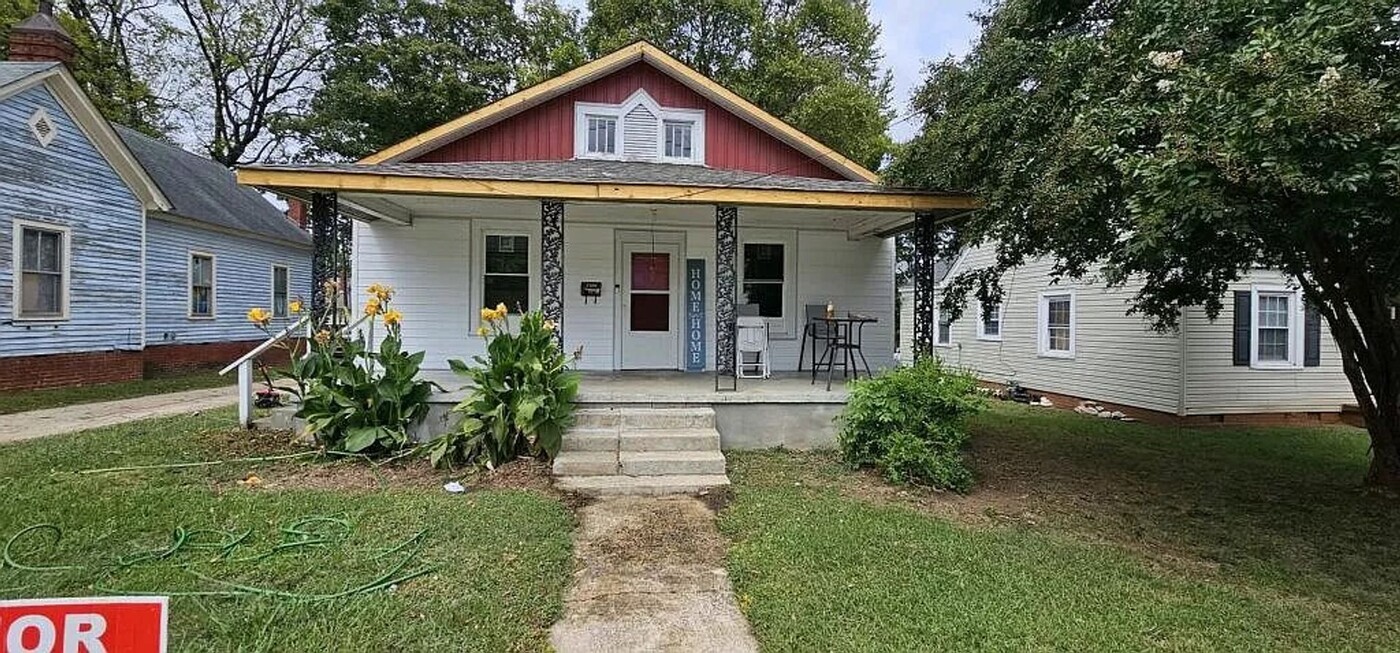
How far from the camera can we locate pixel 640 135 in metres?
9.64

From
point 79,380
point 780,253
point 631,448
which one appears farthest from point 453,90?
point 631,448

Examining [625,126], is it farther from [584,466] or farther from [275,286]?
[275,286]

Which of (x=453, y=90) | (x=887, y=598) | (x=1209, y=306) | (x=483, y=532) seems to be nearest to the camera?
(x=887, y=598)

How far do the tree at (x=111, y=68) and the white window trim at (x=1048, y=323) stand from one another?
2327cm

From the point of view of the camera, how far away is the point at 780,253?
9.41 meters

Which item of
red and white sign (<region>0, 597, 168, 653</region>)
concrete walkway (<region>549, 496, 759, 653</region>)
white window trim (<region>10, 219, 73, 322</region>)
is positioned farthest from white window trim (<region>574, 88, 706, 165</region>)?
red and white sign (<region>0, 597, 168, 653</region>)

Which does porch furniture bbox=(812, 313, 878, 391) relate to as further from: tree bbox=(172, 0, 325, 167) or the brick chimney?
tree bbox=(172, 0, 325, 167)

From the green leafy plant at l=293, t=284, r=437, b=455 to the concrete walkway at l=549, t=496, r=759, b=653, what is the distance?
235cm

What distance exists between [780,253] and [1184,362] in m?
6.68

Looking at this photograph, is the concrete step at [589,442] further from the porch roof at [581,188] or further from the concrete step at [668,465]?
the porch roof at [581,188]

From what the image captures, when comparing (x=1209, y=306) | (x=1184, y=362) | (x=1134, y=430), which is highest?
(x=1209, y=306)

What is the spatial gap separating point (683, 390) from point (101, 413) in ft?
24.7

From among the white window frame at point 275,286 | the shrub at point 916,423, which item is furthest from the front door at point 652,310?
the white window frame at point 275,286

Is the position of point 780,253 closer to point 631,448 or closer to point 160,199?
point 631,448
